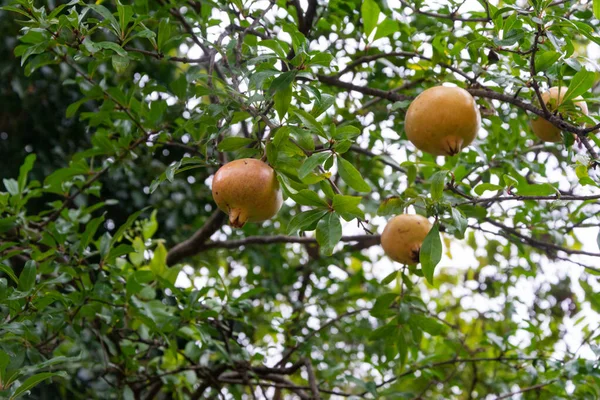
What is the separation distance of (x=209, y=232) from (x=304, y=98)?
1062 millimetres

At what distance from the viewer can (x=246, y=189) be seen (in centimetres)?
102

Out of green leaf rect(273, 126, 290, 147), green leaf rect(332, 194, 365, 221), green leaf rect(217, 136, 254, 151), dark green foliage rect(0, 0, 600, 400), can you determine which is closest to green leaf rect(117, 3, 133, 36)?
dark green foliage rect(0, 0, 600, 400)

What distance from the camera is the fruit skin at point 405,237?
131 cm

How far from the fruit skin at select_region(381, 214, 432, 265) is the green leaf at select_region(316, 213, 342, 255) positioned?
31cm

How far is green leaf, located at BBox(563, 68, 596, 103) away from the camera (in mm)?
1182

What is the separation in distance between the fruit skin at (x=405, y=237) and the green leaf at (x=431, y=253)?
0.20 m

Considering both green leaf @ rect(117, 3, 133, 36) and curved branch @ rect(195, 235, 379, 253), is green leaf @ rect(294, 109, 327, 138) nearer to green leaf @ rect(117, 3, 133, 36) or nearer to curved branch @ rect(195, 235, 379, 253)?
green leaf @ rect(117, 3, 133, 36)

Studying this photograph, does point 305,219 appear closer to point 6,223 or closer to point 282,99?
point 282,99

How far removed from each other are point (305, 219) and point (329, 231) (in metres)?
0.05

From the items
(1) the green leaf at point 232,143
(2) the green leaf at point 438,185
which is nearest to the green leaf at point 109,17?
(1) the green leaf at point 232,143

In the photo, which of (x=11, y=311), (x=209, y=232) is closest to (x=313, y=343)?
(x=209, y=232)

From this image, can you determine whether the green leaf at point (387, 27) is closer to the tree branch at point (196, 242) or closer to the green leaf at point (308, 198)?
the green leaf at point (308, 198)

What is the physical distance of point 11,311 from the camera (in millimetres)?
1258

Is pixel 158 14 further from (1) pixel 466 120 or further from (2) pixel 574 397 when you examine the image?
(2) pixel 574 397
